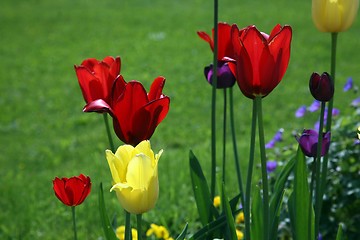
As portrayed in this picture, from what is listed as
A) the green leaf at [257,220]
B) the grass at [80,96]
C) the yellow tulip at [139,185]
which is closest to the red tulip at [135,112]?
the yellow tulip at [139,185]

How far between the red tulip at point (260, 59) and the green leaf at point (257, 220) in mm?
361

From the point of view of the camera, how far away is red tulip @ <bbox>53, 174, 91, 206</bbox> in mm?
1807

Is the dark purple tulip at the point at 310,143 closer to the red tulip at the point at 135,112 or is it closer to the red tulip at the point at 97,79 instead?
the red tulip at the point at 135,112

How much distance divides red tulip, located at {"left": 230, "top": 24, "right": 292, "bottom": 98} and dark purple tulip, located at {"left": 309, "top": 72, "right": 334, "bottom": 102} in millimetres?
124

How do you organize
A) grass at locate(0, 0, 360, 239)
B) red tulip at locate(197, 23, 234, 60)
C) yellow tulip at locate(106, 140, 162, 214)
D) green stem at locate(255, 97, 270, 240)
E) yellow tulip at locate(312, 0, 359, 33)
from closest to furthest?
yellow tulip at locate(106, 140, 162, 214), green stem at locate(255, 97, 270, 240), yellow tulip at locate(312, 0, 359, 33), red tulip at locate(197, 23, 234, 60), grass at locate(0, 0, 360, 239)

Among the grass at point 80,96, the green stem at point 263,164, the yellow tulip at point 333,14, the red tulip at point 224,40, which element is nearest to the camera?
the green stem at point 263,164

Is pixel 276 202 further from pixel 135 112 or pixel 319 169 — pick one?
pixel 135 112

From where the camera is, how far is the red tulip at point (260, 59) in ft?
5.04

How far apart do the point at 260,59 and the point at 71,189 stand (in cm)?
66

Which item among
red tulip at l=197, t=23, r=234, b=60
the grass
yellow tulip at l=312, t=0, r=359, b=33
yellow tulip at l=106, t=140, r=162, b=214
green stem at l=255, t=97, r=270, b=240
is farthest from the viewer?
the grass

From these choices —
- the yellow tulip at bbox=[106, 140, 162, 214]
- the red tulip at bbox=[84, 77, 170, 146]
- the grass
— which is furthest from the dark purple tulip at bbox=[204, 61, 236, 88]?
the grass

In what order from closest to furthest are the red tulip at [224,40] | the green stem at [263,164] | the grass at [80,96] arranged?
the green stem at [263,164] < the red tulip at [224,40] < the grass at [80,96]

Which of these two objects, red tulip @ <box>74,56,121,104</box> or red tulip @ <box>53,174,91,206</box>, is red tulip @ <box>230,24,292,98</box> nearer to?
red tulip @ <box>74,56,121,104</box>

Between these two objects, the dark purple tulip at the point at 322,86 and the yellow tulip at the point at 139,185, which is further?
the dark purple tulip at the point at 322,86
